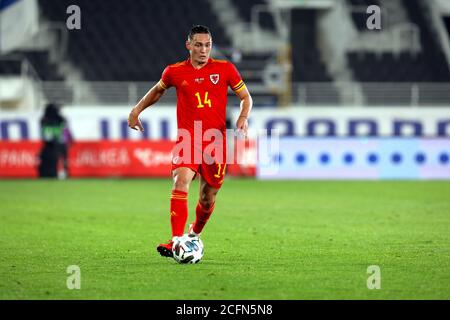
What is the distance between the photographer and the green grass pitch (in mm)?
7344

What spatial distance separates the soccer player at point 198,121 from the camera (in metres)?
8.88

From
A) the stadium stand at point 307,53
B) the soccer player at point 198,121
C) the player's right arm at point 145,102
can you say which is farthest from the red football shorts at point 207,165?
the stadium stand at point 307,53

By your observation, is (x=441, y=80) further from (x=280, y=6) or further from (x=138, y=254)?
(x=138, y=254)

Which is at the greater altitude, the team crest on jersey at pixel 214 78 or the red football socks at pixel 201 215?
the team crest on jersey at pixel 214 78

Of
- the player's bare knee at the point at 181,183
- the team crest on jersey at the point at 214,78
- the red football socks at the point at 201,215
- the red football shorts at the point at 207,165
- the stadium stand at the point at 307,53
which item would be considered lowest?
the red football socks at the point at 201,215

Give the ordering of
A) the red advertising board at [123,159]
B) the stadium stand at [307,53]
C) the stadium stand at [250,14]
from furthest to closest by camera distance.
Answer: the stadium stand at [250,14] < the stadium stand at [307,53] < the red advertising board at [123,159]

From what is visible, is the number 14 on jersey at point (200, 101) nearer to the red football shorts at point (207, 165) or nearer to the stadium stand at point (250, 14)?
the red football shorts at point (207, 165)

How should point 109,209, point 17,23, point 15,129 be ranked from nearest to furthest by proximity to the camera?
point 109,209 → point 15,129 → point 17,23

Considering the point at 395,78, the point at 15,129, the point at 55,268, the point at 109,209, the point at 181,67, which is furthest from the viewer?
the point at 395,78

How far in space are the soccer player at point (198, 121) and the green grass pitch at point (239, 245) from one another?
63 cm
